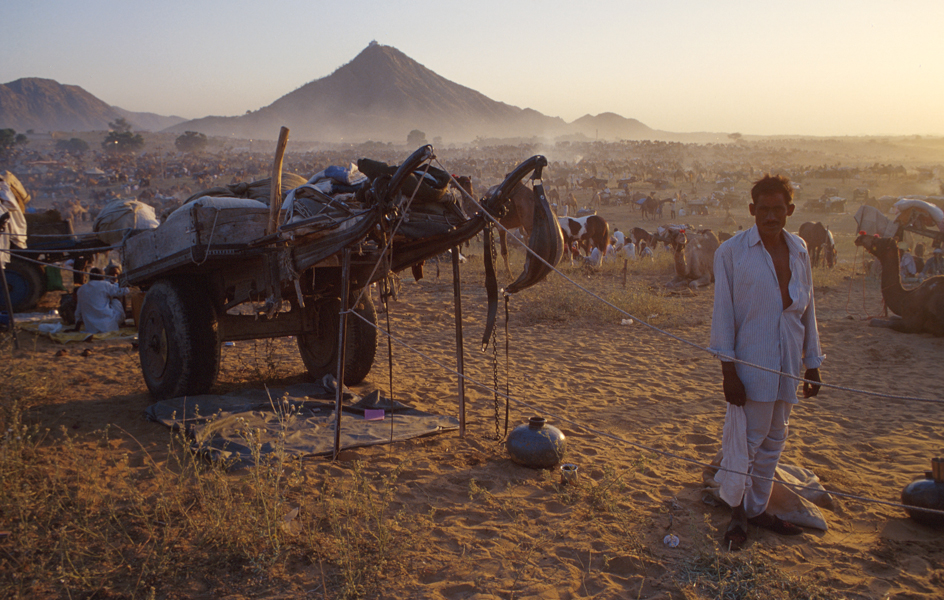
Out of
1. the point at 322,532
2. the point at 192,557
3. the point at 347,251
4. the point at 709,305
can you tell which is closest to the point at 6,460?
the point at 192,557

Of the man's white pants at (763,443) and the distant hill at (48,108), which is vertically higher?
the distant hill at (48,108)

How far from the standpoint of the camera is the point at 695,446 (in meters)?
5.35

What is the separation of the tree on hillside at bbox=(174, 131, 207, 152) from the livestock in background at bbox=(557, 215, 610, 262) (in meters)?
64.2

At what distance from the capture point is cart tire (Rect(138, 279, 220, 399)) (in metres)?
5.77

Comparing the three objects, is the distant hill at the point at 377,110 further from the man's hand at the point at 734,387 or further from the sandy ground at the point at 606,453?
the man's hand at the point at 734,387

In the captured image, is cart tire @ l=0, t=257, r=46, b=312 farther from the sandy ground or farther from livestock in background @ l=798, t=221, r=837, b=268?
livestock in background @ l=798, t=221, r=837, b=268

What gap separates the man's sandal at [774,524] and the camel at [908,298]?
707cm

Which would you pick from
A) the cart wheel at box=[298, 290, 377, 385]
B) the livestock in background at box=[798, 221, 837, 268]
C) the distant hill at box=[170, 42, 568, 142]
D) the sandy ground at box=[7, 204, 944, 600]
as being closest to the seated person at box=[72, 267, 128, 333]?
the sandy ground at box=[7, 204, 944, 600]

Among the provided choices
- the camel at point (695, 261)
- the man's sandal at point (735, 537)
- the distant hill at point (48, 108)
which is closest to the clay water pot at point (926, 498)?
the man's sandal at point (735, 537)

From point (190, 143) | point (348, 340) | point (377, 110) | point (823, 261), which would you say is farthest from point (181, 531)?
point (377, 110)

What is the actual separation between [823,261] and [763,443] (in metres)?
15.9

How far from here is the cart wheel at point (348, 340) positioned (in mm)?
6656

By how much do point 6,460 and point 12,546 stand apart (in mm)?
713

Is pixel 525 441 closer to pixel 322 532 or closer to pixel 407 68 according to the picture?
pixel 322 532
